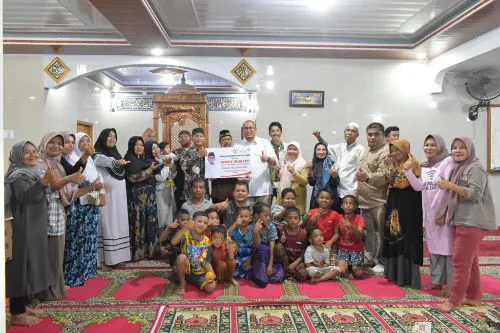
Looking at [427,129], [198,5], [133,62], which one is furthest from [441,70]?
[133,62]

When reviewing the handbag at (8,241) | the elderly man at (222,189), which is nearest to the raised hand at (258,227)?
the elderly man at (222,189)

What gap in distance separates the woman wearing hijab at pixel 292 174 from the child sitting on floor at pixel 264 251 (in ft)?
1.93

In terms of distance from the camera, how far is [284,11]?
4461 millimetres

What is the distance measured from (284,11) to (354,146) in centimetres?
170

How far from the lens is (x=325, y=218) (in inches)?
157

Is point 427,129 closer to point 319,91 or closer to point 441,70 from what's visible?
point 441,70

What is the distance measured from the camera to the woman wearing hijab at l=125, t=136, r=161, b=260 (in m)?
4.20

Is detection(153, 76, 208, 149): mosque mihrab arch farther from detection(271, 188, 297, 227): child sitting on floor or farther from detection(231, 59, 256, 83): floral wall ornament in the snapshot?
detection(271, 188, 297, 227): child sitting on floor

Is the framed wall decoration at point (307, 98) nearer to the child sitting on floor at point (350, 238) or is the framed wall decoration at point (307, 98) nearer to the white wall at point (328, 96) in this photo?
the white wall at point (328, 96)

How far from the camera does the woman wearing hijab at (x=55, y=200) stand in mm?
2934

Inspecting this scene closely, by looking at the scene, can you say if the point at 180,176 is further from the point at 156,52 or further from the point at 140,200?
the point at 156,52

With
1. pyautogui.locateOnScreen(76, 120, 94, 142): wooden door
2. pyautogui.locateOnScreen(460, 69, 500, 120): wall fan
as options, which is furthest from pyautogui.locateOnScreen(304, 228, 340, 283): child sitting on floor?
pyautogui.locateOnScreen(76, 120, 94, 142): wooden door

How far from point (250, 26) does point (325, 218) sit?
8.50 ft

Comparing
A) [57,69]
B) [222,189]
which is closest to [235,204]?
[222,189]
